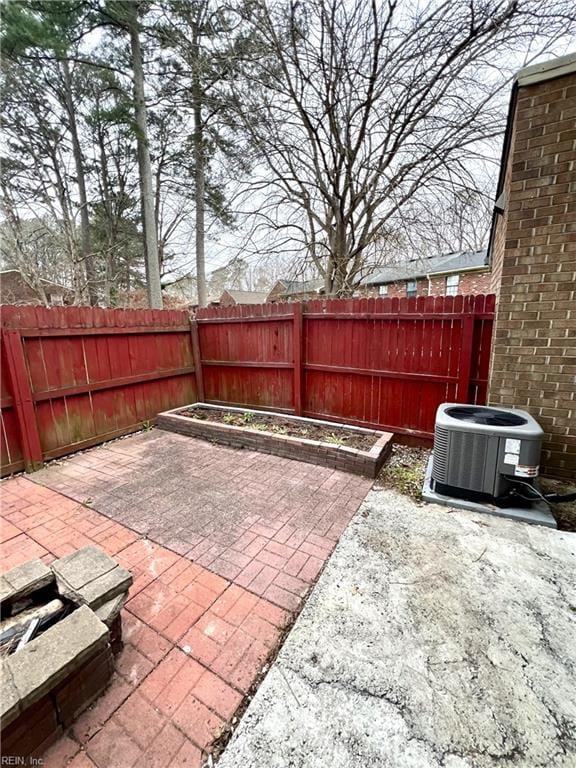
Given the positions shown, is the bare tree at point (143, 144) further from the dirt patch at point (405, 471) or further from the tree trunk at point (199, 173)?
the dirt patch at point (405, 471)

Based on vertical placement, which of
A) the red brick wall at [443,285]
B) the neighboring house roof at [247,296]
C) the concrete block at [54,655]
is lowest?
the concrete block at [54,655]

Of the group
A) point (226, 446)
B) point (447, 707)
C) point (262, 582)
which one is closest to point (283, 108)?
point (226, 446)

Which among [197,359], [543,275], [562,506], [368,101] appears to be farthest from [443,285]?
[562,506]

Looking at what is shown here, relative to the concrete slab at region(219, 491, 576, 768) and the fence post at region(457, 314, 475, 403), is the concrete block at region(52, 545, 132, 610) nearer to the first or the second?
the concrete slab at region(219, 491, 576, 768)

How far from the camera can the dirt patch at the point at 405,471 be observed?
3.15 metres

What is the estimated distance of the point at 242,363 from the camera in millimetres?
5453

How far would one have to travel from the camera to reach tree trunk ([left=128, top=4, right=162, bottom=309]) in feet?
24.7

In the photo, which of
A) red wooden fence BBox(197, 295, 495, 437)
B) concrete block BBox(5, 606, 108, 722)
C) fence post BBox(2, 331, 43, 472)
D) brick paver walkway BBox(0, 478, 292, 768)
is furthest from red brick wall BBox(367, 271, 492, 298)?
concrete block BBox(5, 606, 108, 722)

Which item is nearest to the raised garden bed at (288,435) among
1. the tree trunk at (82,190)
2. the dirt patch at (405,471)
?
the dirt patch at (405,471)

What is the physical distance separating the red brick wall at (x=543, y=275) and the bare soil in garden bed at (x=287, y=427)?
1.56 metres

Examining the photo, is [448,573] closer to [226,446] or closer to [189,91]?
[226,446]

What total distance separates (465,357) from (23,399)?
4913mm

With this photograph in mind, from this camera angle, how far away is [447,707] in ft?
4.33

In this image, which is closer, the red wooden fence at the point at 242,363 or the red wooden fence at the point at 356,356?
the red wooden fence at the point at 242,363
